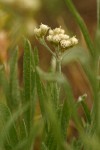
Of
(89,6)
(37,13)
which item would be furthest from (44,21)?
(89,6)

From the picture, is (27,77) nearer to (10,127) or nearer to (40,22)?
(10,127)

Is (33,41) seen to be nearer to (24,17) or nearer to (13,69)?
(24,17)

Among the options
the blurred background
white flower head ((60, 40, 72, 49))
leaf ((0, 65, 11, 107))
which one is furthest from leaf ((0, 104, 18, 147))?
the blurred background

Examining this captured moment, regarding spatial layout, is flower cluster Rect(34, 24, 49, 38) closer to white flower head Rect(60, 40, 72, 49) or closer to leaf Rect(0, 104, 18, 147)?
white flower head Rect(60, 40, 72, 49)

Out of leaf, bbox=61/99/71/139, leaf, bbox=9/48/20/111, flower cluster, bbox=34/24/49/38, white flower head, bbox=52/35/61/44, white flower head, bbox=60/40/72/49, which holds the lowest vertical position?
leaf, bbox=61/99/71/139

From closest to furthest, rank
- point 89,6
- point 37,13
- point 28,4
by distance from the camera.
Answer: point 28,4, point 37,13, point 89,6

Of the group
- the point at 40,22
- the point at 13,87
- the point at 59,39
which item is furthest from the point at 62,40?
the point at 40,22

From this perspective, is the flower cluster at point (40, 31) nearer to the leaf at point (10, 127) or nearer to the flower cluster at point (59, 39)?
the flower cluster at point (59, 39)

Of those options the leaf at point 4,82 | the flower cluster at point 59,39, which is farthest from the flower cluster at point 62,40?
the leaf at point 4,82
